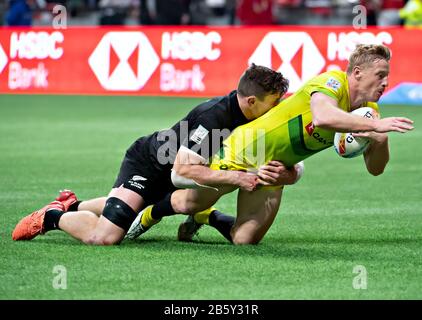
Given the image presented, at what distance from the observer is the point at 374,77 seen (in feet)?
24.2

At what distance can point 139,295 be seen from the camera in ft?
19.8

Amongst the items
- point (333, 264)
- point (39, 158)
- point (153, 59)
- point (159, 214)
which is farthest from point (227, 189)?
point (153, 59)

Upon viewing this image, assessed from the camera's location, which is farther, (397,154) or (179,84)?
(179,84)

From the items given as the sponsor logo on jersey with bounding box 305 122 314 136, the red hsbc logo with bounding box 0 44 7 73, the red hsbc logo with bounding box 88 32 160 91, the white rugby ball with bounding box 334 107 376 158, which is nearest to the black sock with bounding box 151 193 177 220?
the sponsor logo on jersey with bounding box 305 122 314 136

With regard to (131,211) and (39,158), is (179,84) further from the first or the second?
(131,211)

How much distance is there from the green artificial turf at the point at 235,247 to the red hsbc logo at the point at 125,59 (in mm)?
4902

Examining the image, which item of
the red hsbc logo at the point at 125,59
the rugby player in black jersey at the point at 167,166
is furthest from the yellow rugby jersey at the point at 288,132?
the red hsbc logo at the point at 125,59

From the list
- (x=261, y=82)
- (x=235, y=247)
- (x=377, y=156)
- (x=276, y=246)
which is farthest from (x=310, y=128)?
(x=235, y=247)

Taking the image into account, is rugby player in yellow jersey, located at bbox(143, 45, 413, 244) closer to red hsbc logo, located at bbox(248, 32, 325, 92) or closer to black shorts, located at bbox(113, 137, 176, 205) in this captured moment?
black shorts, located at bbox(113, 137, 176, 205)

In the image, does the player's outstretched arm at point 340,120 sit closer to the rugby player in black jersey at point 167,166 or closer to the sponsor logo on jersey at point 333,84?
the sponsor logo on jersey at point 333,84

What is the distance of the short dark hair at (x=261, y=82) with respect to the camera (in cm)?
749

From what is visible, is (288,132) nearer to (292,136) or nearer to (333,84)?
(292,136)

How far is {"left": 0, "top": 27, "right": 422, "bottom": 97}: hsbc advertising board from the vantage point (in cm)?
1820

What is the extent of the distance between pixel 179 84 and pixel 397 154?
21.6 ft
